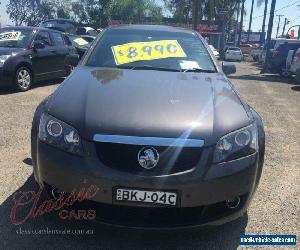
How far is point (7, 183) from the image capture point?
3.85 meters

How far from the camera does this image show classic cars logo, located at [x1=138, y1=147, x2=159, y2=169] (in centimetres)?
260

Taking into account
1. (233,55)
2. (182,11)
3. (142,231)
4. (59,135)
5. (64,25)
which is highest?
(59,135)

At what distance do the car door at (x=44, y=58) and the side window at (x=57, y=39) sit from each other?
9.0 inches

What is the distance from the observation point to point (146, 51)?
4.38 meters

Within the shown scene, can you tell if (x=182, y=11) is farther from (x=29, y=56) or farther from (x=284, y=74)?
(x=29, y=56)

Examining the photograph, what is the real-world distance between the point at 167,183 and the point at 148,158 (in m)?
0.20

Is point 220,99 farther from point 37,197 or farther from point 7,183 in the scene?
point 7,183

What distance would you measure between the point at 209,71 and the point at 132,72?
0.82 m

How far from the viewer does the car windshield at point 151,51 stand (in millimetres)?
4191

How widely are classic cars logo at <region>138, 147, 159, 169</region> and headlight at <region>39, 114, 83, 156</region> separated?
40cm

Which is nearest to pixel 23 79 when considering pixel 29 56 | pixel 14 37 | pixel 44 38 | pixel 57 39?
pixel 29 56

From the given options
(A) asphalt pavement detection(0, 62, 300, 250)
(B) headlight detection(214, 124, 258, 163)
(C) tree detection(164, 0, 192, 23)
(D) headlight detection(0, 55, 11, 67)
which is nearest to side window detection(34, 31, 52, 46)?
(D) headlight detection(0, 55, 11, 67)

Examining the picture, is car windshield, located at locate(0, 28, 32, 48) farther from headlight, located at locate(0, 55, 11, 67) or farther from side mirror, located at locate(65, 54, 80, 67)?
side mirror, located at locate(65, 54, 80, 67)

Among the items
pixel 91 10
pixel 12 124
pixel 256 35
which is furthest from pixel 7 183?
pixel 256 35
